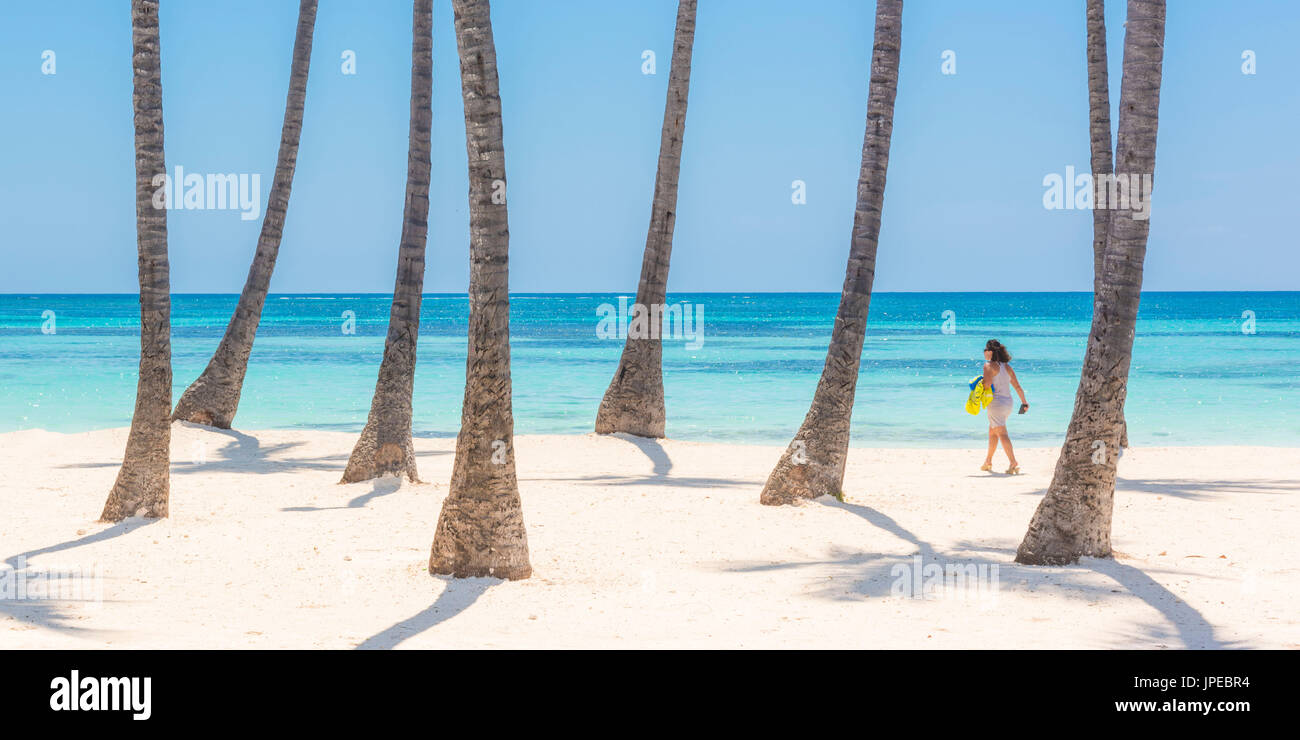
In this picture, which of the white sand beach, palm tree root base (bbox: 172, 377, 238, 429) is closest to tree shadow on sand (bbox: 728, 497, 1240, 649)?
the white sand beach

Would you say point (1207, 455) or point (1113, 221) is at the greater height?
point (1113, 221)

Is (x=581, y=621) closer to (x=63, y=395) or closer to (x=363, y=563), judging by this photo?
(x=363, y=563)

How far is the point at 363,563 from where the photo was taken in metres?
8.23

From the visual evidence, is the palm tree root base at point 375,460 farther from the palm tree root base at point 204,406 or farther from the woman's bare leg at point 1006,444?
the woman's bare leg at point 1006,444

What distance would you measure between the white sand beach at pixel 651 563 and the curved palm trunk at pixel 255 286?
7.77ft

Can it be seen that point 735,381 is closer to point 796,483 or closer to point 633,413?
point 633,413

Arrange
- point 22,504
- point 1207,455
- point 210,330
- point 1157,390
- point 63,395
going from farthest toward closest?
1. point 210,330
2. point 1157,390
3. point 63,395
4. point 1207,455
5. point 22,504

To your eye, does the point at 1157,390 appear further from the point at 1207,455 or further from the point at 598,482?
the point at 598,482

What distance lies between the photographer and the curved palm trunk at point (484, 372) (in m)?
7.54

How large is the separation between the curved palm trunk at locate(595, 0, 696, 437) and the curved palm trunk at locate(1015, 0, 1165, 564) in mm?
7986
